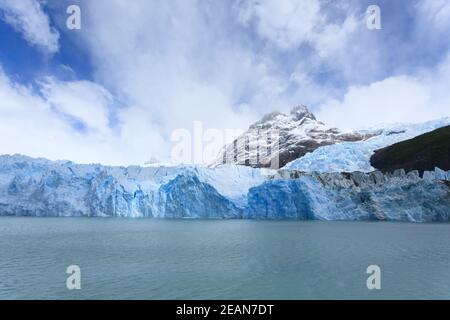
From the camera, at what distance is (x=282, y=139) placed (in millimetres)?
146500

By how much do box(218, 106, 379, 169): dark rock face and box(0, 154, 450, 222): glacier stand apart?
6992 centimetres

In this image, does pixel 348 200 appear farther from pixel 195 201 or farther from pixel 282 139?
pixel 282 139

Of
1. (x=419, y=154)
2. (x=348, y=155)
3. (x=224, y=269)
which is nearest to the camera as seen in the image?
(x=224, y=269)

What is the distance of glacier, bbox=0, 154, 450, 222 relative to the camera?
157 feet

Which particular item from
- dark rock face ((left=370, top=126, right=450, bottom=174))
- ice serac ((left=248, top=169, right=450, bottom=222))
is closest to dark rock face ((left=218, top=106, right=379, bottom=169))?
dark rock face ((left=370, top=126, right=450, bottom=174))

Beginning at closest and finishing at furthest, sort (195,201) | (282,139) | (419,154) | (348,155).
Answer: (195,201) < (348,155) < (419,154) < (282,139)

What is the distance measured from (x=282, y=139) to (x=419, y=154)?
64808mm

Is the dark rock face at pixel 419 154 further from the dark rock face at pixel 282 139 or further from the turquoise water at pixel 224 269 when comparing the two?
the turquoise water at pixel 224 269

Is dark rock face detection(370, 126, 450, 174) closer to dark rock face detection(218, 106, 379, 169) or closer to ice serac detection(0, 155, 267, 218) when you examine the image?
dark rock face detection(218, 106, 379, 169)

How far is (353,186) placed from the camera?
5175 cm

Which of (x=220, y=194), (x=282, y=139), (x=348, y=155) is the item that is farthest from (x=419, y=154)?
(x=282, y=139)
